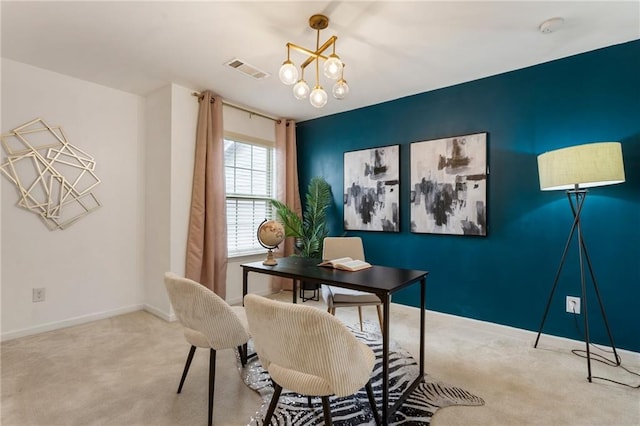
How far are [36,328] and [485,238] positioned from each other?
4.22 meters

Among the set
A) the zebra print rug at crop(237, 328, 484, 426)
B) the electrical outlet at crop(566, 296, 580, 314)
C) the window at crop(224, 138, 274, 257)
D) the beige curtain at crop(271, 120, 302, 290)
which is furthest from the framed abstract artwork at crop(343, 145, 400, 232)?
the zebra print rug at crop(237, 328, 484, 426)

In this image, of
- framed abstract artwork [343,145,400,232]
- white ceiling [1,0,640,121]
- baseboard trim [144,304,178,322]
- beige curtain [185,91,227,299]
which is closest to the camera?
Answer: white ceiling [1,0,640,121]

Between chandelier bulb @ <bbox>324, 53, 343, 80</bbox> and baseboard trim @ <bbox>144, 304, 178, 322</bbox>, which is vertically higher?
chandelier bulb @ <bbox>324, 53, 343, 80</bbox>

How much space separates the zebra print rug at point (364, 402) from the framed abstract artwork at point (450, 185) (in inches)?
59.9

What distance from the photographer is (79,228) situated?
10.2 ft

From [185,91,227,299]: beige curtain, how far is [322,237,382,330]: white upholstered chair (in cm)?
129

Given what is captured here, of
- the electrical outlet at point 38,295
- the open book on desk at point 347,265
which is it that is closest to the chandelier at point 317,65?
the open book on desk at point 347,265

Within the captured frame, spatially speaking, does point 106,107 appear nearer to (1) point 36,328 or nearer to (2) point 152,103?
(2) point 152,103

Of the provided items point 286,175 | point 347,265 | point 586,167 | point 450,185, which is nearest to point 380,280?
point 347,265

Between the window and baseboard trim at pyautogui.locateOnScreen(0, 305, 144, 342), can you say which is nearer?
baseboard trim at pyautogui.locateOnScreen(0, 305, 144, 342)

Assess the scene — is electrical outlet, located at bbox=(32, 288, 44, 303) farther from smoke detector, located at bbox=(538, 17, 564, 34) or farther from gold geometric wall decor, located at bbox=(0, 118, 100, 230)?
smoke detector, located at bbox=(538, 17, 564, 34)

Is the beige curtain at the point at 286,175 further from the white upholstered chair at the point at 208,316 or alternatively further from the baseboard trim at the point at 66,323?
the white upholstered chair at the point at 208,316

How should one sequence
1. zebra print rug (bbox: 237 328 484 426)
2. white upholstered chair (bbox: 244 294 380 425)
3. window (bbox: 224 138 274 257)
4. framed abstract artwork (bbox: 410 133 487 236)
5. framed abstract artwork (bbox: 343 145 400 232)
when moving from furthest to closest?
window (bbox: 224 138 274 257)
framed abstract artwork (bbox: 343 145 400 232)
framed abstract artwork (bbox: 410 133 487 236)
zebra print rug (bbox: 237 328 484 426)
white upholstered chair (bbox: 244 294 380 425)

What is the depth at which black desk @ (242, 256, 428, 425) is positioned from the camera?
1576 mm
